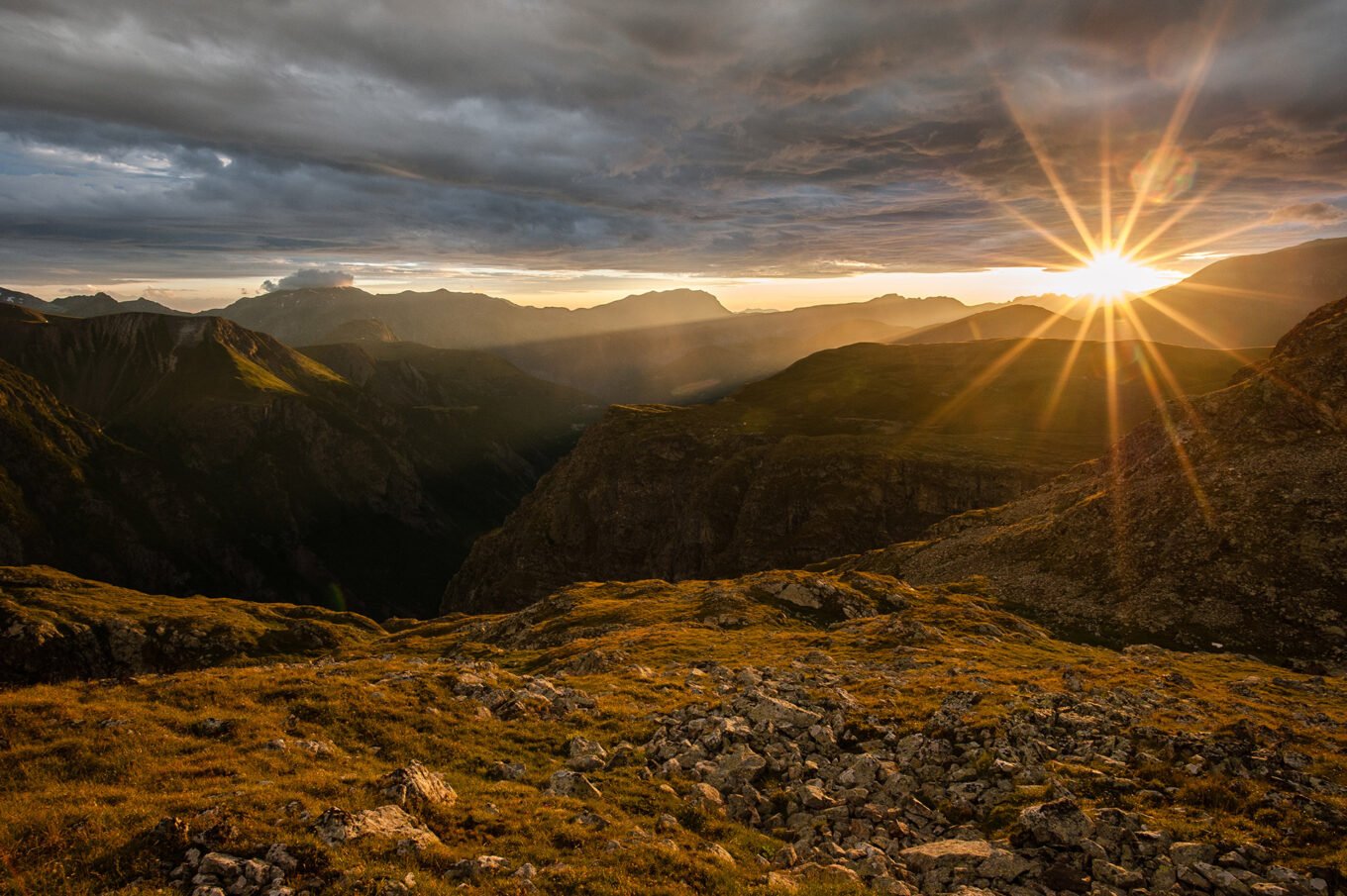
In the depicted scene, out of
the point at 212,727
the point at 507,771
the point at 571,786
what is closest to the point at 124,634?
the point at 212,727

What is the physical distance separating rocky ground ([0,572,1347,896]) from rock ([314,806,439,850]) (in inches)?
3.3

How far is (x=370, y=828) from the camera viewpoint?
47.8 ft

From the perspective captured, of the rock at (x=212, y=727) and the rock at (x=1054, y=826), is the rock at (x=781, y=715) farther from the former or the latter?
the rock at (x=212, y=727)

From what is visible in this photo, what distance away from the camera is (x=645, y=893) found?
13.6m

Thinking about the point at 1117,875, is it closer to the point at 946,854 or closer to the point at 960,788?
the point at 946,854

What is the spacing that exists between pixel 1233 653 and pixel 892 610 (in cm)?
2324

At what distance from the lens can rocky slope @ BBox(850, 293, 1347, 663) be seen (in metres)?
46.0

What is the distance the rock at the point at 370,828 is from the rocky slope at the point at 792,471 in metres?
105

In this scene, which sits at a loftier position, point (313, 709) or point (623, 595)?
point (313, 709)

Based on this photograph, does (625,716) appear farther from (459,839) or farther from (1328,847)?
(1328,847)

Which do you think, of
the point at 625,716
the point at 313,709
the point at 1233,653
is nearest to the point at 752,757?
the point at 625,716

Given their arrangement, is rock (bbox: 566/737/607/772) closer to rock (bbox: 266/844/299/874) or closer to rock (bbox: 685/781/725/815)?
rock (bbox: 685/781/725/815)

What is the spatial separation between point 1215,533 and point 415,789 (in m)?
65.4

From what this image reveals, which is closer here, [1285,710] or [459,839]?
[459,839]
